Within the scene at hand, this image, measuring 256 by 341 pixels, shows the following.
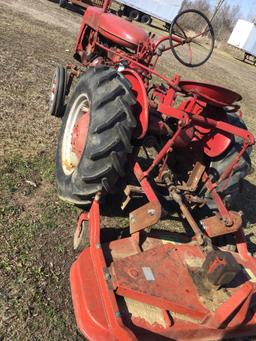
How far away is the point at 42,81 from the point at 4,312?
4326 millimetres

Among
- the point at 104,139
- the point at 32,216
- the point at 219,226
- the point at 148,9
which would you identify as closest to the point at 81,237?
the point at 32,216

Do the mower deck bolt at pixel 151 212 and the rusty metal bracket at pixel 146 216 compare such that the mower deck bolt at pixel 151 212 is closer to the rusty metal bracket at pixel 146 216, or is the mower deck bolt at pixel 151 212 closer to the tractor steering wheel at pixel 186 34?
the rusty metal bracket at pixel 146 216

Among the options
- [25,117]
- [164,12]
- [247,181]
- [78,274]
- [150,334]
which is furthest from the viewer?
[164,12]

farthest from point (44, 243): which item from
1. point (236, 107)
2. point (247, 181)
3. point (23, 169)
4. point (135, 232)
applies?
point (247, 181)

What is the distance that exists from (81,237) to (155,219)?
0.72 meters

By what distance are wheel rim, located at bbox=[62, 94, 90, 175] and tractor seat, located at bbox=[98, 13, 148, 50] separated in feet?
5.29

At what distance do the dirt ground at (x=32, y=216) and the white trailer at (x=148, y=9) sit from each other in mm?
16601

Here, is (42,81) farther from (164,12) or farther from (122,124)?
(164,12)

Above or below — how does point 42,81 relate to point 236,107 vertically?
below

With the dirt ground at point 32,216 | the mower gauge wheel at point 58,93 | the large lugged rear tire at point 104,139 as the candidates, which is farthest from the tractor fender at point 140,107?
the mower gauge wheel at point 58,93

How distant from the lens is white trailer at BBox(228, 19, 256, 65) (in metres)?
30.4

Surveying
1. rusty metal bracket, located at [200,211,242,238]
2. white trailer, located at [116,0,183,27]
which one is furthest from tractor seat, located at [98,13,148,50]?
white trailer, located at [116,0,183,27]

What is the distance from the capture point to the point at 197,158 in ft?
11.6

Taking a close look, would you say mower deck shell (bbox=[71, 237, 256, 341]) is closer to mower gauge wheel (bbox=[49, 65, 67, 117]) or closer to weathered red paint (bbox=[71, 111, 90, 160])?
weathered red paint (bbox=[71, 111, 90, 160])
